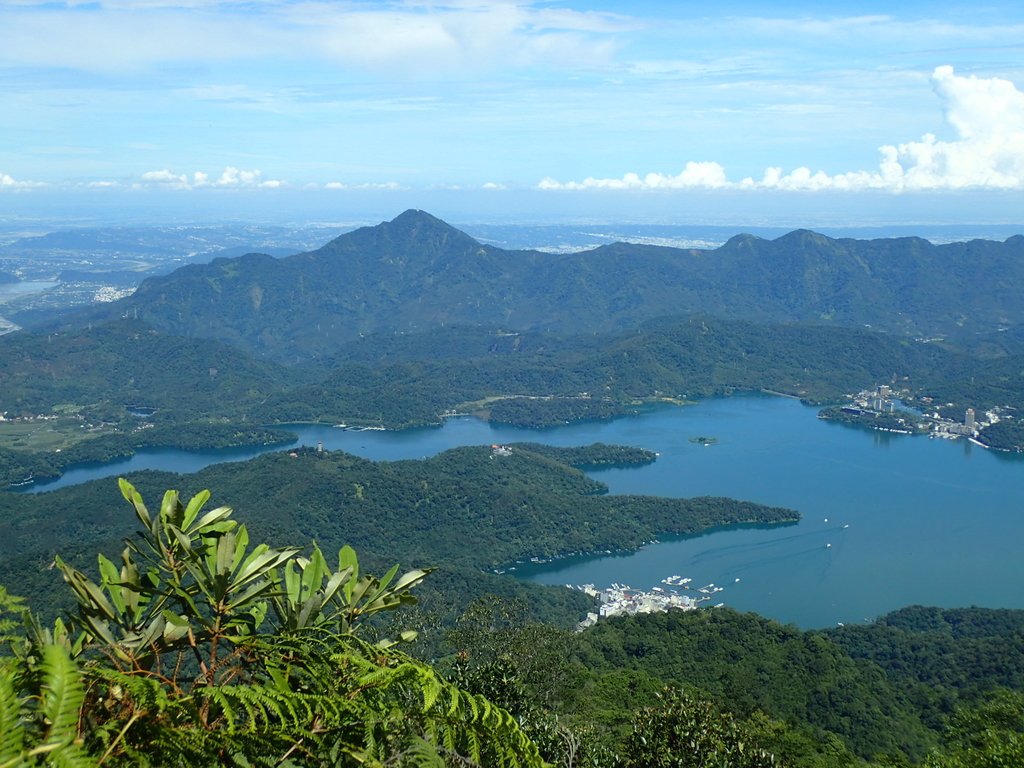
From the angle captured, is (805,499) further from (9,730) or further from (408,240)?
(408,240)

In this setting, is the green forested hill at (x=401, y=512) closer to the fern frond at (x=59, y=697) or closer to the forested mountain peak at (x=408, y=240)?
the fern frond at (x=59, y=697)

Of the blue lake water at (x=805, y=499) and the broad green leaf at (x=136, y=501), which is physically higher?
the broad green leaf at (x=136, y=501)

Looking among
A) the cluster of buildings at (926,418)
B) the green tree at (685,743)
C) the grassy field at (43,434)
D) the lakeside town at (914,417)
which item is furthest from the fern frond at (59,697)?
the cluster of buildings at (926,418)

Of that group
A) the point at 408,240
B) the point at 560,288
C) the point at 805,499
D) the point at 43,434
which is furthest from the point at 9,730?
the point at 408,240

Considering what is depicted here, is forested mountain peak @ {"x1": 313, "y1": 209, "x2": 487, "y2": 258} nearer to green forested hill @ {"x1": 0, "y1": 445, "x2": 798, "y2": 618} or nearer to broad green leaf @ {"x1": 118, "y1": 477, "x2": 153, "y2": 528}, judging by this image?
green forested hill @ {"x1": 0, "y1": 445, "x2": 798, "y2": 618}

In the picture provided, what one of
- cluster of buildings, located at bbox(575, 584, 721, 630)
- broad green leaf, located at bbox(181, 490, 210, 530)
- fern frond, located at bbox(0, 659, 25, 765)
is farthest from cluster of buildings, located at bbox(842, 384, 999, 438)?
fern frond, located at bbox(0, 659, 25, 765)

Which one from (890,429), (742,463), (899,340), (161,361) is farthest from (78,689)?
(899,340)
